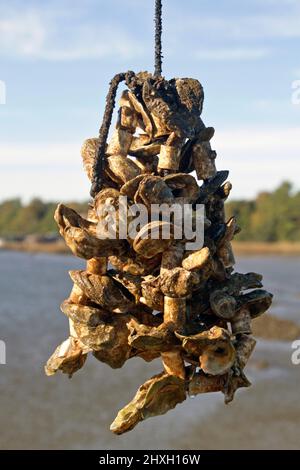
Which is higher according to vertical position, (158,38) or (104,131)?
(158,38)

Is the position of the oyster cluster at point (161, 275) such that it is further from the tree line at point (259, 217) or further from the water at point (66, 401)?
the tree line at point (259, 217)

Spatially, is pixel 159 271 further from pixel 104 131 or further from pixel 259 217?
pixel 259 217

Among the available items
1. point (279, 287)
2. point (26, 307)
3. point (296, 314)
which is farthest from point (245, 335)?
point (279, 287)

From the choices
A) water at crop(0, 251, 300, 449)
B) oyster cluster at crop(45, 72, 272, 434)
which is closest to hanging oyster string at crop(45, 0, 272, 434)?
oyster cluster at crop(45, 72, 272, 434)

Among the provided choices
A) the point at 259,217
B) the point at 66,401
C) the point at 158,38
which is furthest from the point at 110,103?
the point at 259,217

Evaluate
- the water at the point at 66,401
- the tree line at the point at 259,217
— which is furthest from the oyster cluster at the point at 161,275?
the tree line at the point at 259,217

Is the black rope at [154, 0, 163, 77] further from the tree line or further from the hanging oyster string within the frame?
the tree line

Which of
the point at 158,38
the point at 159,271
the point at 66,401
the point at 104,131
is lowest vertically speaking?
the point at 66,401
